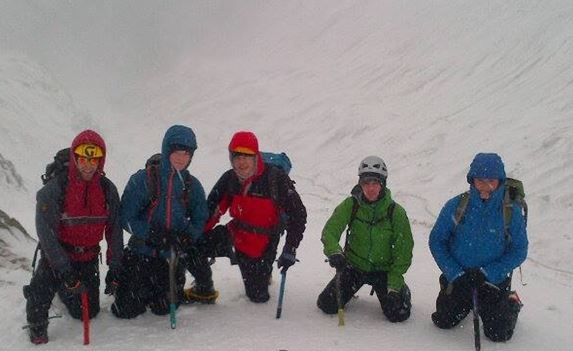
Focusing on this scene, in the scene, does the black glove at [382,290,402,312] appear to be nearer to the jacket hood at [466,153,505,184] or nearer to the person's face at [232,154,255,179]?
the jacket hood at [466,153,505,184]

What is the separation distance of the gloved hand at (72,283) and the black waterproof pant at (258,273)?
2.13 m

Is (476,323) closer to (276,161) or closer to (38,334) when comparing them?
(276,161)

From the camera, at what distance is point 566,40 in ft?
55.8

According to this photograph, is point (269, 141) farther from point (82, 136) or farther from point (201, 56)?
point (201, 56)

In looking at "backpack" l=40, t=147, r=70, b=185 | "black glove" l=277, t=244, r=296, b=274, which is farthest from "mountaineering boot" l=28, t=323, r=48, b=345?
"black glove" l=277, t=244, r=296, b=274

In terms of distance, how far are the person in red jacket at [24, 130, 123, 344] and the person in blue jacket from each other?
3684 millimetres

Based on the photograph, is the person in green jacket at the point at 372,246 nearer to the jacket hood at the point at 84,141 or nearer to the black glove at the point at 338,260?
the black glove at the point at 338,260

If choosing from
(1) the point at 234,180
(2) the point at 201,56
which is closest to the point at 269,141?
(1) the point at 234,180

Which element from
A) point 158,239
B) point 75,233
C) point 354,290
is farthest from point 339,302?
point 75,233

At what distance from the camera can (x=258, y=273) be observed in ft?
21.0

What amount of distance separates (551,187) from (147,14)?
5997 centimetres

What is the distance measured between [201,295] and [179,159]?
5.99 feet

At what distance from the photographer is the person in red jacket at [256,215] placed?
6.16 meters

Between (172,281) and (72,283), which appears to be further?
(172,281)
